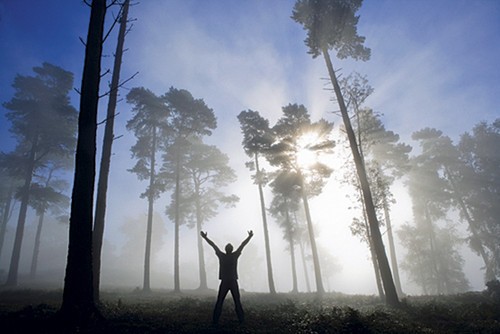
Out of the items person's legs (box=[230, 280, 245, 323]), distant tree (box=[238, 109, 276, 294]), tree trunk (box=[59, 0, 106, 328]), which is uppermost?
distant tree (box=[238, 109, 276, 294])

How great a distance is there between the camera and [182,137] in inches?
1011

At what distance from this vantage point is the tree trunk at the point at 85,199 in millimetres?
5586

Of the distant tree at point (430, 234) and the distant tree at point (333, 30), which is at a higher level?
the distant tree at point (333, 30)

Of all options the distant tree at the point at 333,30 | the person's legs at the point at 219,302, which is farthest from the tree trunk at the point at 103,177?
the distant tree at the point at 333,30

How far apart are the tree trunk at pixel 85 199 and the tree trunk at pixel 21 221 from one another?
67.0ft

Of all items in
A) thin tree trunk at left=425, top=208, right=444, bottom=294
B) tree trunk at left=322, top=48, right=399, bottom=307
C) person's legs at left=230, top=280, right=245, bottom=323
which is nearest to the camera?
person's legs at left=230, top=280, right=245, bottom=323

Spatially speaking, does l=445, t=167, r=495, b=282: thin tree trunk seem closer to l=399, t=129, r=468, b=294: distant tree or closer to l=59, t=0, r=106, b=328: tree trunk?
l=399, t=129, r=468, b=294: distant tree

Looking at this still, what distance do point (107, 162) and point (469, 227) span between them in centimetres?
3282

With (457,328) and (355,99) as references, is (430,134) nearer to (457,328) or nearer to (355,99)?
(355,99)

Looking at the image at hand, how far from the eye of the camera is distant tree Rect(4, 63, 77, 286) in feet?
75.8

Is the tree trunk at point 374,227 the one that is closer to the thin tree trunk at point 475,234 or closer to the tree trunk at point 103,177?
the tree trunk at point 103,177

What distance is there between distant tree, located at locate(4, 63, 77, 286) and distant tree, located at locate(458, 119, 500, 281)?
38877 millimetres

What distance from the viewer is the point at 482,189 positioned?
27000 millimetres

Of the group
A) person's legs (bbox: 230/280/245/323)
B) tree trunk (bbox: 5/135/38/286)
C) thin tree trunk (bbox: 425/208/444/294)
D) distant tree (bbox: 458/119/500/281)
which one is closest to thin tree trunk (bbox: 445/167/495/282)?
distant tree (bbox: 458/119/500/281)
